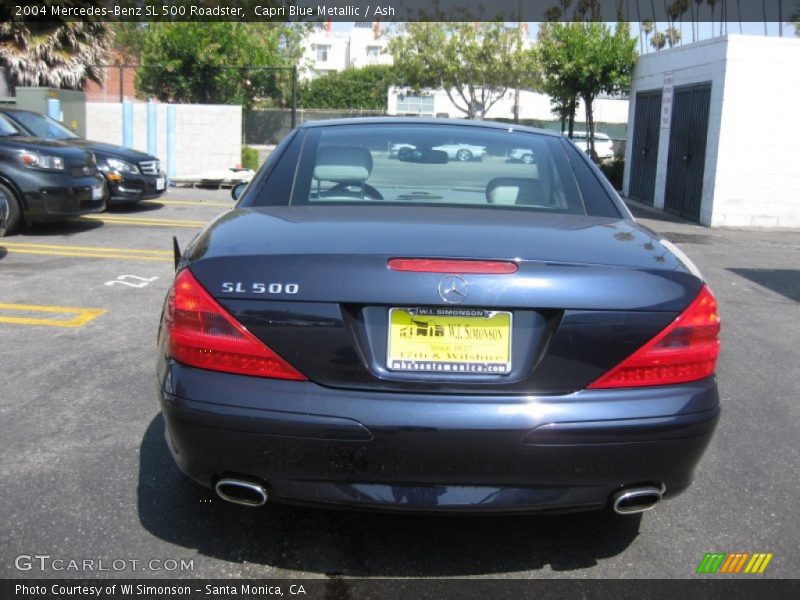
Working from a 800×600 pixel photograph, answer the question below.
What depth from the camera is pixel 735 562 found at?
3.18m

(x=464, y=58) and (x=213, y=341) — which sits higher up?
(x=464, y=58)

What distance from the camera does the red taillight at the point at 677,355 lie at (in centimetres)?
272

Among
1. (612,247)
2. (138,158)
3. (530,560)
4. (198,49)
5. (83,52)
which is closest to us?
(612,247)

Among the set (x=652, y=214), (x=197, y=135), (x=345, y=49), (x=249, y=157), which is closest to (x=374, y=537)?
(x=652, y=214)

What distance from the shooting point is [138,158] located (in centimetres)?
1416

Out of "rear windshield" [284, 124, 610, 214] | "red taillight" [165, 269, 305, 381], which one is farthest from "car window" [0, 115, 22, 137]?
"red taillight" [165, 269, 305, 381]

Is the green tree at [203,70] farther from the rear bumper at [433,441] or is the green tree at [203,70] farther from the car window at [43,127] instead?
the rear bumper at [433,441]

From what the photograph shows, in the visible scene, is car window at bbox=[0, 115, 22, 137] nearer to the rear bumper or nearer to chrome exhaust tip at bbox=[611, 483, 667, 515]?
the rear bumper

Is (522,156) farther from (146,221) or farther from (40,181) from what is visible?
(146,221)

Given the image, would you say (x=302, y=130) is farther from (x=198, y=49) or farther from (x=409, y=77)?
(x=409, y=77)

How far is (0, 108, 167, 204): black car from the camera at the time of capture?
43.2ft

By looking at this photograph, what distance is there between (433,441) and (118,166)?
40.3ft

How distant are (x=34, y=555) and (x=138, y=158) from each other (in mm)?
11973

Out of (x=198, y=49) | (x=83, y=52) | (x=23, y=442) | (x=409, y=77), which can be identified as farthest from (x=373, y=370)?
(x=409, y=77)
